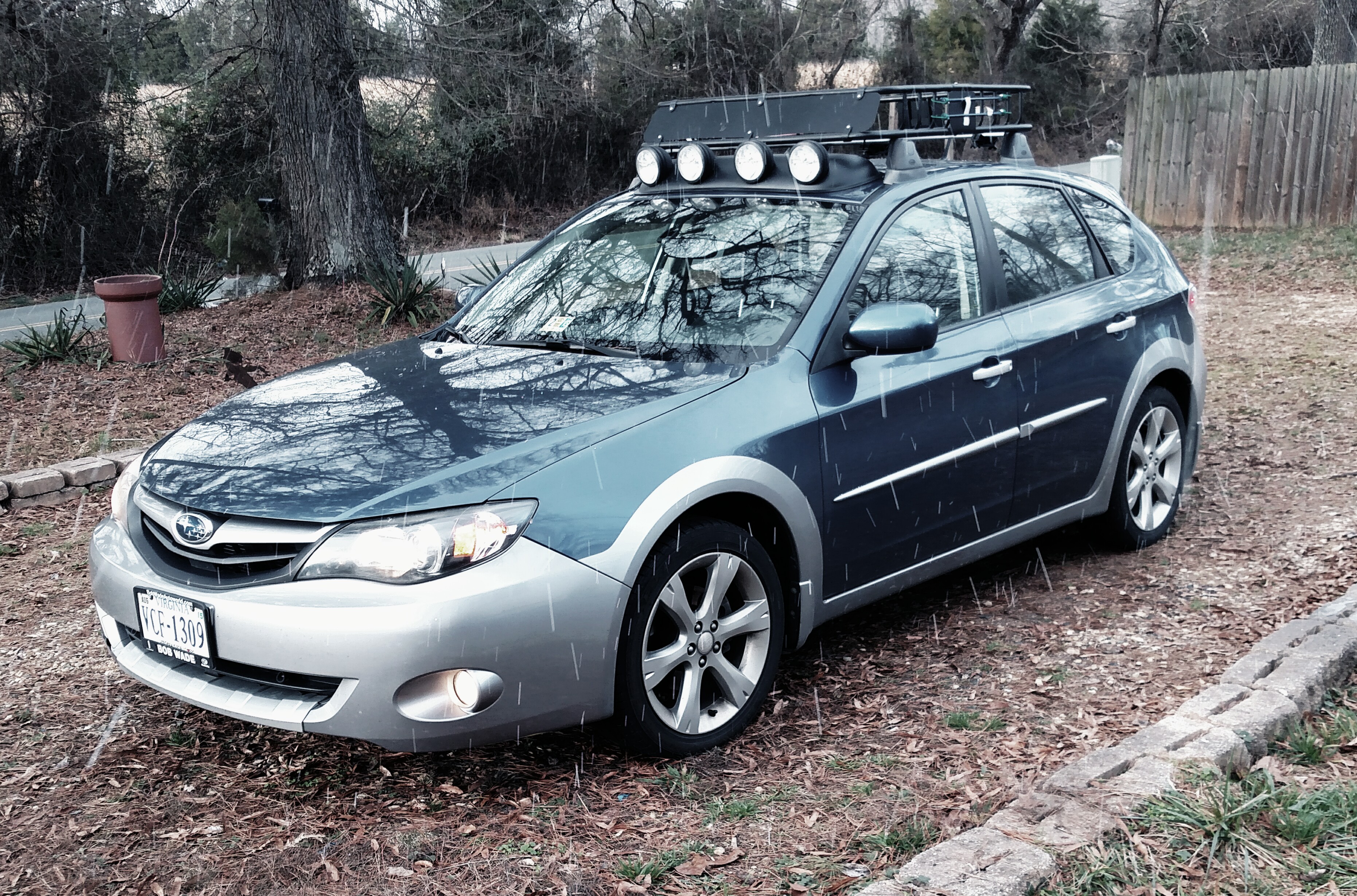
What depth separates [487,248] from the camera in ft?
68.6

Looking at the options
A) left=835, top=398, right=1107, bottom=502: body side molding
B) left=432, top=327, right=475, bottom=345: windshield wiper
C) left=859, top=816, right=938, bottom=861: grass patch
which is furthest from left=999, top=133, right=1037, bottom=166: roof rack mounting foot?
left=859, top=816, right=938, bottom=861: grass patch

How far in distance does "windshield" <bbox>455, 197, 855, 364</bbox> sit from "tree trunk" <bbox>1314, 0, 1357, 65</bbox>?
1644 cm

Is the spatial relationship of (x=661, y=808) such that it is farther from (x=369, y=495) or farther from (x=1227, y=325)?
(x=1227, y=325)

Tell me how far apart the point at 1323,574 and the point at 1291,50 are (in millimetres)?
31328

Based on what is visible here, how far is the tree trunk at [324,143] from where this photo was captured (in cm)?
1085

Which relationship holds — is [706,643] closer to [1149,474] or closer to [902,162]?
[902,162]

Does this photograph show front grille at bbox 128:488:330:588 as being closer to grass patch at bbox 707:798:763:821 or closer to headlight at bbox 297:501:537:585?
headlight at bbox 297:501:537:585

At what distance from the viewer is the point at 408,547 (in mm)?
3221

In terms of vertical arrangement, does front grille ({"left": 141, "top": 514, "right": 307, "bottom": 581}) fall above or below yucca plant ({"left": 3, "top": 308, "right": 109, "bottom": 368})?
above

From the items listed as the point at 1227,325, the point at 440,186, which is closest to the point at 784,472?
the point at 1227,325

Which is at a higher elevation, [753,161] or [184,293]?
[753,161]

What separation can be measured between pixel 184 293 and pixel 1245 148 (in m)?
13.2

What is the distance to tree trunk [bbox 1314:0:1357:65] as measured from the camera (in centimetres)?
1795

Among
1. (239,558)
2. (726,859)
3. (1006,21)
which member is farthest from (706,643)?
(1006,21)
